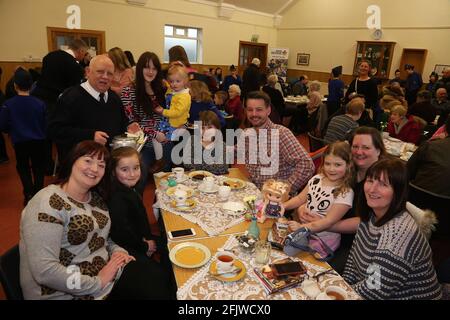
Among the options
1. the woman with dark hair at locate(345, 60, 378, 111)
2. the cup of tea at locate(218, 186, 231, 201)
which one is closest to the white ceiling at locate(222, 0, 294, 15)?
the woman with dark hair at locate(345, 60, 378, 111)

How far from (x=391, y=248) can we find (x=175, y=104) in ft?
7.50

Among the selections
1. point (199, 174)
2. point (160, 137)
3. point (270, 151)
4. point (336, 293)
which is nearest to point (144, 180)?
point (160, 137)

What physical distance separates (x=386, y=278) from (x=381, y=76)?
1071 centimetres

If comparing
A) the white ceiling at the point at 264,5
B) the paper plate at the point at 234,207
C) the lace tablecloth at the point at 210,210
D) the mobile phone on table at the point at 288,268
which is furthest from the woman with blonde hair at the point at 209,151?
the white ceiling at the point at 264,5

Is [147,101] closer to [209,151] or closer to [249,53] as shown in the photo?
[209,151]

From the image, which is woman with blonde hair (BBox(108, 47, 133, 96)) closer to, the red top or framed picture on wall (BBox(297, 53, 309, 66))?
the red top

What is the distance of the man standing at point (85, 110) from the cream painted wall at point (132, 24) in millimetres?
6314

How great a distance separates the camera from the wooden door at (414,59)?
31.1 ft

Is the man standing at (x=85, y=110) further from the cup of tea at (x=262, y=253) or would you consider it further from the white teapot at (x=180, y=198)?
the cup of tea at (x=262, y=253)

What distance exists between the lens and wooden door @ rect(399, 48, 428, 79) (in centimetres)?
948

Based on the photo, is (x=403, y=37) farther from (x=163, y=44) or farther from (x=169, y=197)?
(x=169, y=197)

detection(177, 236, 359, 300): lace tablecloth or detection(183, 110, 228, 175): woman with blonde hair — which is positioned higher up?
detection(183, 110, 228, 175): woman with blonde hair

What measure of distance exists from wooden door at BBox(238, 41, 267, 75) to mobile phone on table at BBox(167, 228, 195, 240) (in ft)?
36.5
